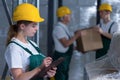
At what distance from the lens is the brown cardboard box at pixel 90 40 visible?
3898 mm

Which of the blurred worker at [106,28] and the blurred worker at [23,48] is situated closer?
the blurred worker at [23,48]

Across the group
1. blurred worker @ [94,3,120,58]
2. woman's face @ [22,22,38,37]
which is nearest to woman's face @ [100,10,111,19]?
blurred worker @ [94,3,120,58]

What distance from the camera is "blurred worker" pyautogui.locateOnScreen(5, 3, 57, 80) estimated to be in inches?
87.5

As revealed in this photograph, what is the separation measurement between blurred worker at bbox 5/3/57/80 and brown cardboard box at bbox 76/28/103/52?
1511mm

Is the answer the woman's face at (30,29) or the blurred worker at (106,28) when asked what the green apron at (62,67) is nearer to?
the blurred worker at (106,28)

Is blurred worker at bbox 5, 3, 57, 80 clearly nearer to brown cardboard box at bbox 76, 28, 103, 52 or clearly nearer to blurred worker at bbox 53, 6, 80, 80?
brown cardboard box at bbox 76, 28, 103, 52

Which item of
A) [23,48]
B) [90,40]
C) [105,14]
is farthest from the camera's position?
[105,14]

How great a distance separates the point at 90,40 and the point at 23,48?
167 centimetres

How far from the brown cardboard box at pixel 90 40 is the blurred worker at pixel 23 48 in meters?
1.51

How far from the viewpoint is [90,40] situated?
3879mm

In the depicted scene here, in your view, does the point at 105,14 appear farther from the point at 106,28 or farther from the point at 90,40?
the point at 90,40

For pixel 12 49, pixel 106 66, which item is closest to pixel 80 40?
pixel 106 66

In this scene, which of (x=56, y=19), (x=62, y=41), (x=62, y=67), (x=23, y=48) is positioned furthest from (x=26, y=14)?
(x=56, y=19)

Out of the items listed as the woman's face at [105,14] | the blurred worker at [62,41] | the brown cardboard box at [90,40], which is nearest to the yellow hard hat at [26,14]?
the brown cardboard box at [90,40]
